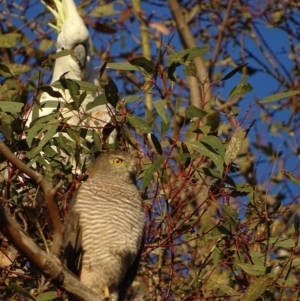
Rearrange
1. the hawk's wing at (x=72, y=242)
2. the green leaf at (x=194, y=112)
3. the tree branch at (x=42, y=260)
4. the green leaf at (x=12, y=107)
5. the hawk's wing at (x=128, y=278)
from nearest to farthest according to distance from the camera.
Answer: the tree branch at (x=42, y=260) < the green leaf at (x=12, y=107) < the green leaf at (x=194, y=112) < the hawk's wing at (x=72, y=242) < the hawk's wing at (x=128, y=278)

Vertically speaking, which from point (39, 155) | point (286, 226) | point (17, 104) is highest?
point (17, 104)

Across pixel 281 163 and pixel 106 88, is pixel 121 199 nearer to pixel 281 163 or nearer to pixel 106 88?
pixel 106 88

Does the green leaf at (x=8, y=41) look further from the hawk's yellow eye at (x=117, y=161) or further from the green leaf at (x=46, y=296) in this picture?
the green leaf at (x=46, y=296)

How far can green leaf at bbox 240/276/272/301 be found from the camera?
3633 millimetres

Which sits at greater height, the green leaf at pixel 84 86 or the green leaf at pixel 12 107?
the green leaf at pixel 84 86

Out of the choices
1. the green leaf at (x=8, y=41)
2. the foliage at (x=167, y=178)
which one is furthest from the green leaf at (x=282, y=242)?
the green leaf at (x=8, y=41)

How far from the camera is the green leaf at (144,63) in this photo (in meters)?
3.73

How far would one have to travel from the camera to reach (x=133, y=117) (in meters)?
3.79

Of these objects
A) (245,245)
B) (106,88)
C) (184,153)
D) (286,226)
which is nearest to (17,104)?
(106,88)

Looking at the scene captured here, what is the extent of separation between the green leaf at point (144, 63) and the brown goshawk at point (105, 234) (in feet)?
1.85

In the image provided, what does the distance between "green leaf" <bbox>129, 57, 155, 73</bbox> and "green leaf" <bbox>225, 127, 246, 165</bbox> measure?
0.41 meters

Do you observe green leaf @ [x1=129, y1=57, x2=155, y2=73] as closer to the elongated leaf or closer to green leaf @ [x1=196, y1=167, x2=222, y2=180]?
green leaf @ [x1=196, y1=167, x2=222, y2=180]

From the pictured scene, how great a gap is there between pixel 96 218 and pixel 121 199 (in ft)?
0.49

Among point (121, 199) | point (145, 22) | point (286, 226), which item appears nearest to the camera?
point (121, 199)
